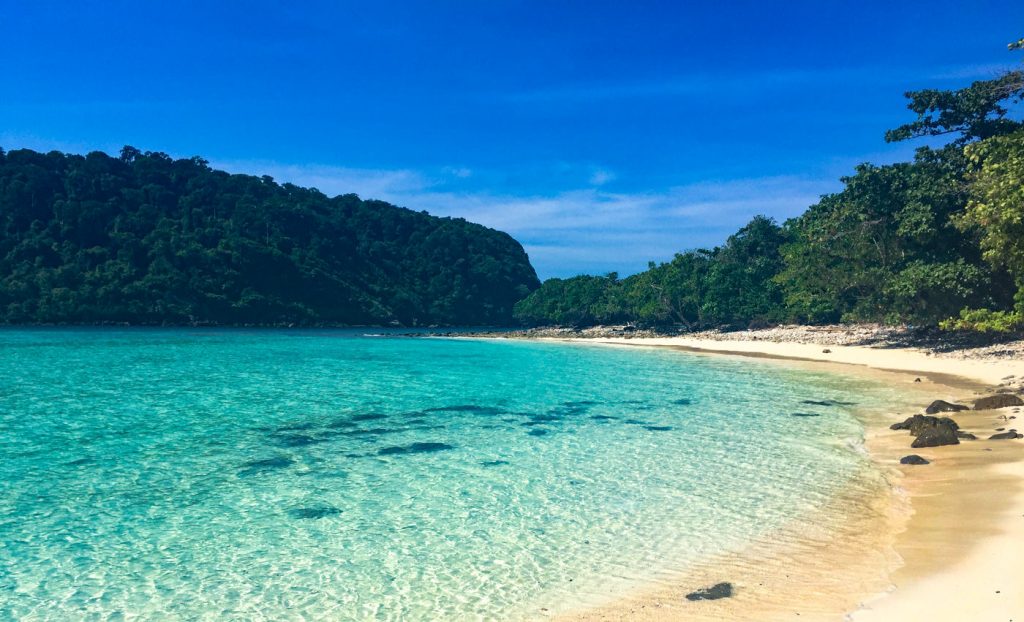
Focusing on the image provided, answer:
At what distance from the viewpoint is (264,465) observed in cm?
1245

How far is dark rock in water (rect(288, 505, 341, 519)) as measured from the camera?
30.2 feet

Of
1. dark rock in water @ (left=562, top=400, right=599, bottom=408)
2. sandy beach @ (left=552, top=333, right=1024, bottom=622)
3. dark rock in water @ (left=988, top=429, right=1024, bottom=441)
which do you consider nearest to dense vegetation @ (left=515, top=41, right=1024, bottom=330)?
dark rock in water @ (left=988, top=429, right=1024, bottom=441)

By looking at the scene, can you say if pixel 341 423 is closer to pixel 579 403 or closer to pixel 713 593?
pixel 579 403

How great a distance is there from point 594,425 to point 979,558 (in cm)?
1088

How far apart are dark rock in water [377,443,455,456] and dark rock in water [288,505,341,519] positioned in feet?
12.7

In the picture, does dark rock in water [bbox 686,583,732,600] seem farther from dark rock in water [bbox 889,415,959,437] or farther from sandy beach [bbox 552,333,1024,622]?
dark rock in water [bbox 889,415,959,437]

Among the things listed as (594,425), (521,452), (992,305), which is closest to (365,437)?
(521,452)

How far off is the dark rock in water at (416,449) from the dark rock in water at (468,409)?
5.29 m

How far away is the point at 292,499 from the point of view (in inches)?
396

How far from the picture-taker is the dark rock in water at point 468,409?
65.4ft

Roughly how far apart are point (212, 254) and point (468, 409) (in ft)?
389

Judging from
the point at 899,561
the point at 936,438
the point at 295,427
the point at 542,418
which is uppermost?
the point at 936,438

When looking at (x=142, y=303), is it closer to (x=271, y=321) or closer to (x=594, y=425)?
(x=271, y=321)

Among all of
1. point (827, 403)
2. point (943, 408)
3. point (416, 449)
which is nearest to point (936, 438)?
point (943, 408)
